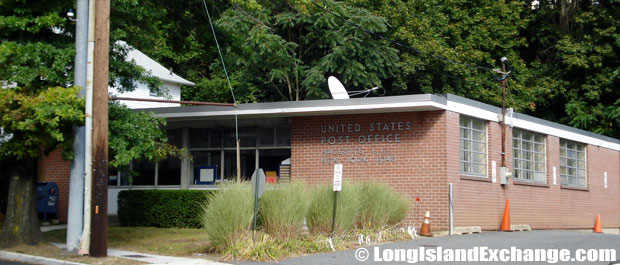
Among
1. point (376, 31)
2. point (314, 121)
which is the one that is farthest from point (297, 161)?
point (376, 31)

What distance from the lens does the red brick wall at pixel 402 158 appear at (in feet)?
64.0

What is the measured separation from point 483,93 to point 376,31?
21.3 ft

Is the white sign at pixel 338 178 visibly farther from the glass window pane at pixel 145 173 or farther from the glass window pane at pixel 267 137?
the glass window pane at pixel 145 173

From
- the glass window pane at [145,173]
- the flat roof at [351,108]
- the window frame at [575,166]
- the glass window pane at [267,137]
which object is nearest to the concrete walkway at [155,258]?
the flat roof at [351,108]

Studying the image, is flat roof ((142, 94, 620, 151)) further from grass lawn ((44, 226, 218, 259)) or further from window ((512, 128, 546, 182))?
grass lawn ((44, 226, 218, 259))

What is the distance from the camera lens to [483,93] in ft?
111

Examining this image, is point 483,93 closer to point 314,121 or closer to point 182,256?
point 314,121

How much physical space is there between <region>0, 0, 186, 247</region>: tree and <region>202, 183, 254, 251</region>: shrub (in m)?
2.30

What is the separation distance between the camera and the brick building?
19.7 meters

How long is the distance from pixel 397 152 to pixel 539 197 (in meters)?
6.81

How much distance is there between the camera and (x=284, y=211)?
48.5 ft

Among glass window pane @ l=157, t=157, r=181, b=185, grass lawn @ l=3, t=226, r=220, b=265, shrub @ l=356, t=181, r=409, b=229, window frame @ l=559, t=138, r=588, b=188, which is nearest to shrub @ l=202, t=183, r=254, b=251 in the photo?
grass lawn @ l=3, t=226, r=220, b=265

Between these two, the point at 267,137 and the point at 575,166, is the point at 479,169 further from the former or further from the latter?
the point at 575,166

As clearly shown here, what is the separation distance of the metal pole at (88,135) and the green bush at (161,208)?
6493 mm
